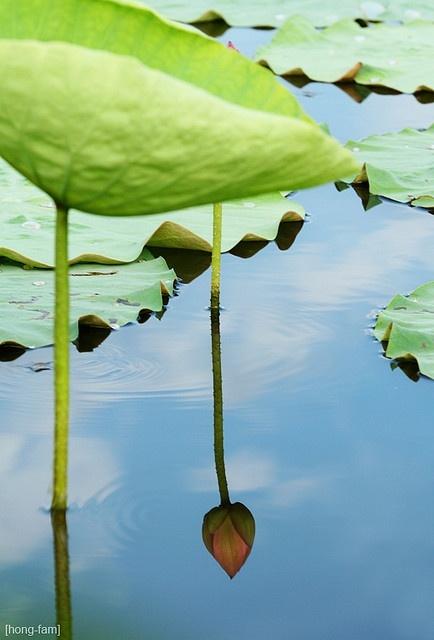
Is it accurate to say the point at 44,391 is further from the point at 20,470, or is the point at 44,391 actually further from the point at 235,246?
the point at 235,246

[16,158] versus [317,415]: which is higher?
[16,158]

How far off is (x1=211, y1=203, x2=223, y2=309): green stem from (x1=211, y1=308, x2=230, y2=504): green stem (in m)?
0.03

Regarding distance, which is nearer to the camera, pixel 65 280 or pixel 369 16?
pixel 65 280

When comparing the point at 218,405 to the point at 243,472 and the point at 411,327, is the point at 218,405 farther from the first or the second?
the point at 411,327

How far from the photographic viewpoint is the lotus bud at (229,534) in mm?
1436

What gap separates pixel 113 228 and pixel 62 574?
120cm

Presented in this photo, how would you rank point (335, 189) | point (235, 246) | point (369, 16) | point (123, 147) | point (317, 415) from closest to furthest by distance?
point (123, 147) → point (317, 415) → point (235, 246) → point (335, 189) → point (369, 16)

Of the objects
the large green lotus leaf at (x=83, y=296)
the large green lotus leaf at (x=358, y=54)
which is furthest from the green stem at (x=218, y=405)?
the large green lotus leaf at (x=358, y=54)

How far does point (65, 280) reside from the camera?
1384 mm

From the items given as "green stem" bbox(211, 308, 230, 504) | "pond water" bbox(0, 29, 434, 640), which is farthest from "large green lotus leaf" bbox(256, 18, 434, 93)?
"green stem" bbox(211, 308, 230, 504)

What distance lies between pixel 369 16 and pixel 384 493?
402cm

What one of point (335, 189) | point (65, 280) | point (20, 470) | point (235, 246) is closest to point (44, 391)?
point (20, 470)

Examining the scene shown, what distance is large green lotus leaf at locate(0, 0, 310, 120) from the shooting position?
143 centimetres

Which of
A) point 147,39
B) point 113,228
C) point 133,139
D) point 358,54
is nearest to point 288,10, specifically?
point 358,54
